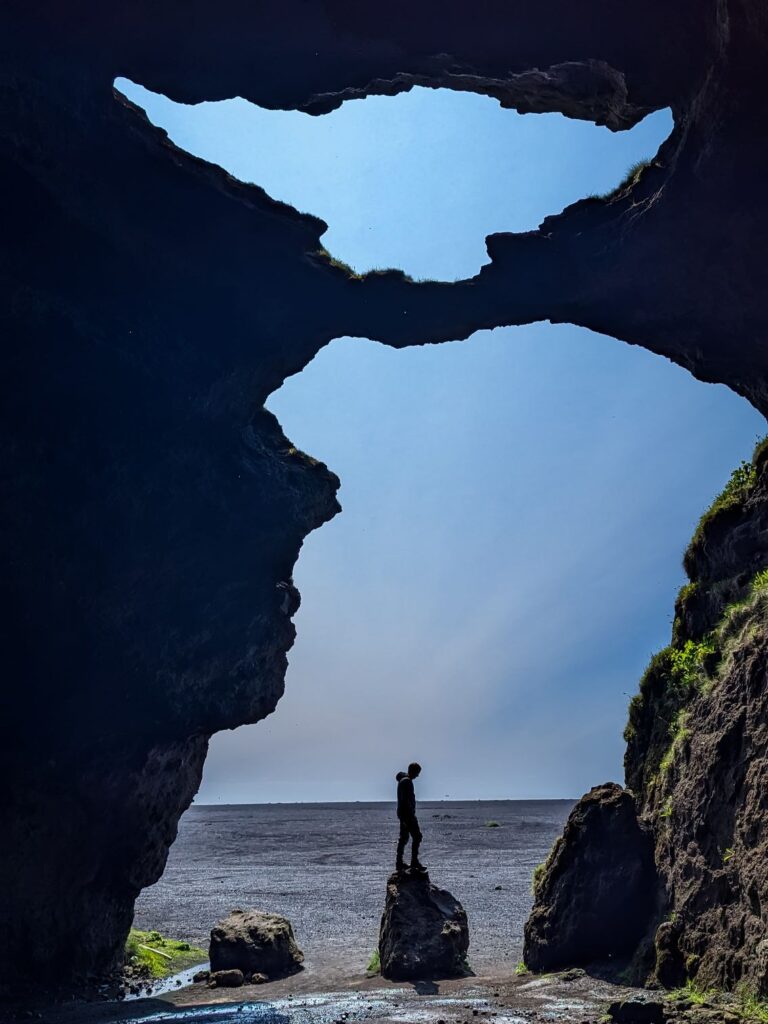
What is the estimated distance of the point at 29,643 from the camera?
19641 mm

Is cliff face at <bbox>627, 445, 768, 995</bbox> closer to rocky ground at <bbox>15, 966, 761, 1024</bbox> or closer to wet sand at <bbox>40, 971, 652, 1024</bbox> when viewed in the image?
rocky ground at <bbox>15, 966, 761, 1024</bbox>

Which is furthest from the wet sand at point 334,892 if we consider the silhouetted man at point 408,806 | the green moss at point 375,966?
the silhouetted man at point 408,806

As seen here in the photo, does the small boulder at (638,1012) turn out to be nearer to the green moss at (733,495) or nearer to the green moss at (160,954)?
the green moss at (733,495)

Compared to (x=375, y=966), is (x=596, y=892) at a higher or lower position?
higher

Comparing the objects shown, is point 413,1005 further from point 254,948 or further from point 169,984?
point 169,984

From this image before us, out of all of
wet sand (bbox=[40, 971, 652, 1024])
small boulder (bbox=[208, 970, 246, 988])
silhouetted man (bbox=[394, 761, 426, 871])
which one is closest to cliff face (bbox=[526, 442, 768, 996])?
wet sand (bbox=[40, 971, 652, 1024])

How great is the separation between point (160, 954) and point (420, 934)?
1001cm

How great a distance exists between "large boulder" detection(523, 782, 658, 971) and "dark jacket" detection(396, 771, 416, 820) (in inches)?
140

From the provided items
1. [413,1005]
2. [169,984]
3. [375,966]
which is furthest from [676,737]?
[169,984]

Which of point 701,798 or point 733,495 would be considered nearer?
point 701,798

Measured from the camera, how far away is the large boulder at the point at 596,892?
630 inches

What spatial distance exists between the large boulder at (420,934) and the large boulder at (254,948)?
340 cm

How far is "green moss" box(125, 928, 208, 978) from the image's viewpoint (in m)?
21.8

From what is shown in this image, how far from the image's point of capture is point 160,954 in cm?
2333
